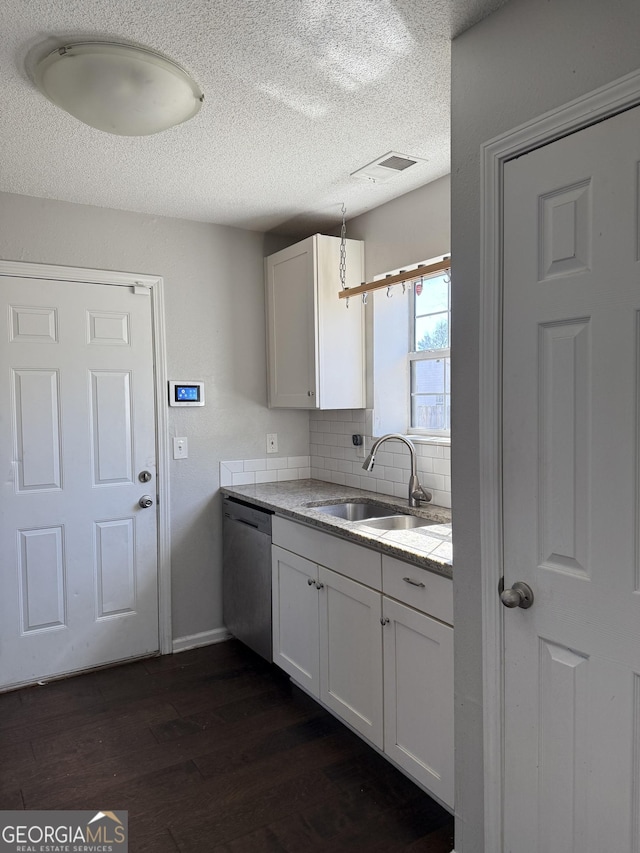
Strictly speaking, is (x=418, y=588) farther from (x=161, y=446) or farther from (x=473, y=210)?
(x=161, y=446)

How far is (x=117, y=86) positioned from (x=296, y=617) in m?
2.19

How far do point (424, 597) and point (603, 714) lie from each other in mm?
683

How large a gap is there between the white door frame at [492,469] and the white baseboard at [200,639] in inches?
83.9

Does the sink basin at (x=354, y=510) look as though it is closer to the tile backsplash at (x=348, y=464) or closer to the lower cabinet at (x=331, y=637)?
the tile backsplash at (x=348, y=464)

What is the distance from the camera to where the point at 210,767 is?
7.40 ft

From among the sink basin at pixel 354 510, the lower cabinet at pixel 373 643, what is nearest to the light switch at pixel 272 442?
the sink basin at pixel 354 510

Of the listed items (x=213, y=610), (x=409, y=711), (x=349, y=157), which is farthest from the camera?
(x=213, y=610)

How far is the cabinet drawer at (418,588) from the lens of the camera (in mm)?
1855

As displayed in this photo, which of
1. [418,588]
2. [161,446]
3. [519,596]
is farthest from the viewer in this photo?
[161,446]

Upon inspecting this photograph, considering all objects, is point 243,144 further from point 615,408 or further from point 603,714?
point 603,714

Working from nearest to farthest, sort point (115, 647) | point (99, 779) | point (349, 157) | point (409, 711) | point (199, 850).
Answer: point (199, 850) → point (409, 711) → point (99, 779) → point (349, 157) → point (115, 647)

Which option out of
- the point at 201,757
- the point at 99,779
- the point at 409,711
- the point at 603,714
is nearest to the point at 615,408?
the point at 603,714

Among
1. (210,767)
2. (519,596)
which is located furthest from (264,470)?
(519,596)

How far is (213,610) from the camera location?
345 cm
